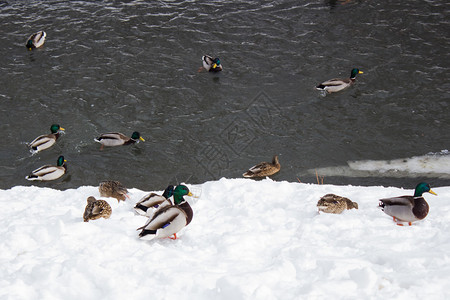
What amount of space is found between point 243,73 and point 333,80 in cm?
287

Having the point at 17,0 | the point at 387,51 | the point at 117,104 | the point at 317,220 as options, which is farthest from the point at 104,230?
the point at 17,0

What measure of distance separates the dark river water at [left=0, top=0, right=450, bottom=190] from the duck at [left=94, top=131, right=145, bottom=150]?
0.18 m

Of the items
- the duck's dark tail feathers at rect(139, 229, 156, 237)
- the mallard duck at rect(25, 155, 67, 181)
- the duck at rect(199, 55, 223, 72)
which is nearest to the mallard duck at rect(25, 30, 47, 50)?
the duck at rect(199, 55, 223, 72)

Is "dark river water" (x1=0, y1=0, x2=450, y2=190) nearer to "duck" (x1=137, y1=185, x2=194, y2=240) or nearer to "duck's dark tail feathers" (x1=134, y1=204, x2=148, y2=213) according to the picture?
"duck's dark tail feathers" (x1=134, y1=204, x2=148, y2=213)

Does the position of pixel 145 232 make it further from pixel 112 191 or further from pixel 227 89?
pixel 227 89

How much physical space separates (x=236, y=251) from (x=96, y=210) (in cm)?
290

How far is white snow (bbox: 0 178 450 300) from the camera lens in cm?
636

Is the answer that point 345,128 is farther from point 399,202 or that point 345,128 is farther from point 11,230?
point 11,230

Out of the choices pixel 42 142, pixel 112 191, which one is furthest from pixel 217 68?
pixel 112 191

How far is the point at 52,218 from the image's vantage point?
30.2 feet

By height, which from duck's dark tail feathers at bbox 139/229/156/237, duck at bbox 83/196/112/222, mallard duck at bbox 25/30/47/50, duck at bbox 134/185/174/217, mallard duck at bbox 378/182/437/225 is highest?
duck's dark tail feathers at bbox 139/229/156/237

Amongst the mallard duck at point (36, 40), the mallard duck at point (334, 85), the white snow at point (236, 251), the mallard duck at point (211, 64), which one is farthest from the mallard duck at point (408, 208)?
the mallard duck at point (36, 40)

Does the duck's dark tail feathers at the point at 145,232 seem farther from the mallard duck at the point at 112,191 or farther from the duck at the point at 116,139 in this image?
the duck at the point at 116,139

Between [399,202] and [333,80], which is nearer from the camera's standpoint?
[399,202]
